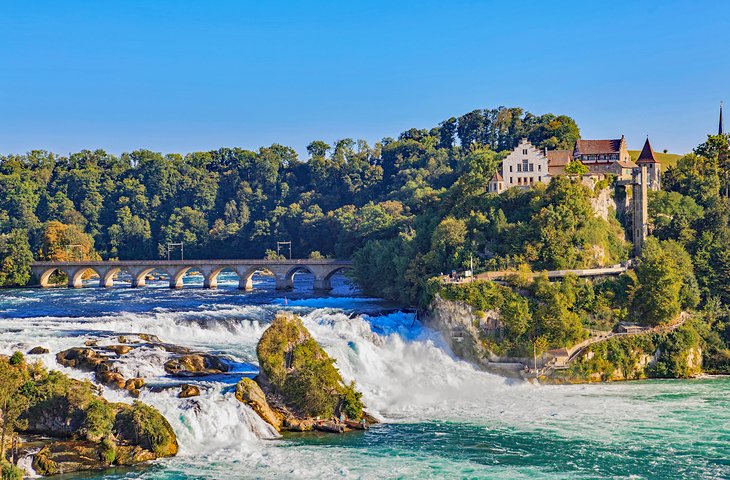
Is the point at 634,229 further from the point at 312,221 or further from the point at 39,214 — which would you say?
the point at 39,214

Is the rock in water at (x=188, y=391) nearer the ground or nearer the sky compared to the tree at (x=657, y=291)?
nearer the ground

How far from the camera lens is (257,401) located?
48.9 m

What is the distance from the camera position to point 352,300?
298 ft

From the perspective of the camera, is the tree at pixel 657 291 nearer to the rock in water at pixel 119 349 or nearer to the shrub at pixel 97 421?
the rock in water at pixel 119 349

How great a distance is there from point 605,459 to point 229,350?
2908cm

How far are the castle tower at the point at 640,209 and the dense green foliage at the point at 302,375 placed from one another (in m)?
39.6

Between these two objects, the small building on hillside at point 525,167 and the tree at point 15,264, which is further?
the tree at point 15,264

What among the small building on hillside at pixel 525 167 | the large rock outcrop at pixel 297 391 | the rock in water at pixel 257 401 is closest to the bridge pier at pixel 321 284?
the small building on hillside at pixel 525 167

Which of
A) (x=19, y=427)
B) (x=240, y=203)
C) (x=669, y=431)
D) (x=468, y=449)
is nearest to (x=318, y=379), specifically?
(x=468, y=449)

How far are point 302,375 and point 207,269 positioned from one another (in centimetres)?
6459

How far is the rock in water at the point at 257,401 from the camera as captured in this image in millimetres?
48469

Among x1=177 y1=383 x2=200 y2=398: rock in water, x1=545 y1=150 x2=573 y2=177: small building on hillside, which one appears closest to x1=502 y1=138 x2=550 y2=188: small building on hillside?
x1=545 y1=150 x2=573 y2=177: small building on hillside

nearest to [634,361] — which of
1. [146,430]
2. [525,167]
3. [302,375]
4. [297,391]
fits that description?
[525,167]

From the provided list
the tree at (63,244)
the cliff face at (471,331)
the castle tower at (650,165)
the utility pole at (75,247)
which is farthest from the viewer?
the utility pole at (75,247)
